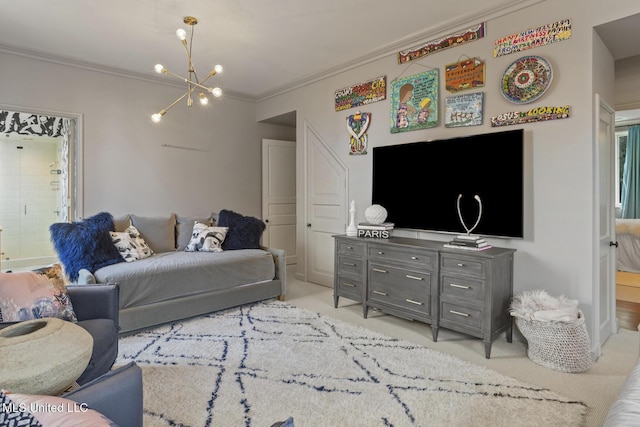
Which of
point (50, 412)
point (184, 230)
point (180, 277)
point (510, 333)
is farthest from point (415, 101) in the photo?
point (50, 412)

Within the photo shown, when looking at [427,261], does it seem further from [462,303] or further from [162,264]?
[162,264]

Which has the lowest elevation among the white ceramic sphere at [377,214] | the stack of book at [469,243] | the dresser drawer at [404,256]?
the dresser drawer at [404,256]

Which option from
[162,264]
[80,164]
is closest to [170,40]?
[80,164]

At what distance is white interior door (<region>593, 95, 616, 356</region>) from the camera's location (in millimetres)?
2592

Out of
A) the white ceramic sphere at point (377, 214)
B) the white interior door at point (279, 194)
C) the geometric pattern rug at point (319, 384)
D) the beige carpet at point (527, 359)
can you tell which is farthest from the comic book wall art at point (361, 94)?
the geometric pattern rug at point (319, 384)

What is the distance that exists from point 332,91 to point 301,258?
2242 mm

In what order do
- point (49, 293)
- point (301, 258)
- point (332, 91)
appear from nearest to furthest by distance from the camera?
point (49, 293), point (332, 91), point (301, 258)

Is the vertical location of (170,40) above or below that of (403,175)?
above

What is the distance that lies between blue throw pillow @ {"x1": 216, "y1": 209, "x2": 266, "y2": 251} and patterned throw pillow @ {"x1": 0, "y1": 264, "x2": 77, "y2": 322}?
213 centimetres

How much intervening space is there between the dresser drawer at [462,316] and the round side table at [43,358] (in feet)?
7.89

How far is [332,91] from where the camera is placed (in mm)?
4430

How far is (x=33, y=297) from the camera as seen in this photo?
1.88 m

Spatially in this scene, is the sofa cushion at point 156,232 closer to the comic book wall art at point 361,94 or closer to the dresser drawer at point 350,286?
the dresser drawer at point 350,286

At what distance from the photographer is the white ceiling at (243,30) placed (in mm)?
2869
